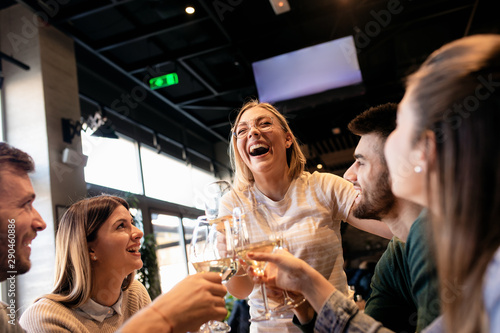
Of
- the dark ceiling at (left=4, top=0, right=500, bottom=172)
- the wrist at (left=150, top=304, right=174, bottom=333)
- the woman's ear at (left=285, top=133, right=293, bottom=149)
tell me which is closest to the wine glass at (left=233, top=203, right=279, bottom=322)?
the wrist at (left=150, top=304, right=174, bottom=333)

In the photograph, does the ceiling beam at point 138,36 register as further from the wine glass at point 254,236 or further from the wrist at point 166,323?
the wrist at point 166,323

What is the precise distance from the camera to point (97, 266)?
1805 mm

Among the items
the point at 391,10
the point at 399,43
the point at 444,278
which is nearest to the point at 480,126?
the point at 444,278

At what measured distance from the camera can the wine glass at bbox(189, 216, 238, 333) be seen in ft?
3.50

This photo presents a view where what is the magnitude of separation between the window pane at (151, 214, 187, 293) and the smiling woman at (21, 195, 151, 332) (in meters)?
5.64

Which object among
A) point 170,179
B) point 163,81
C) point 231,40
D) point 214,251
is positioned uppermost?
point 231,40

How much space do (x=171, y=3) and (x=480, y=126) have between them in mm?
5248

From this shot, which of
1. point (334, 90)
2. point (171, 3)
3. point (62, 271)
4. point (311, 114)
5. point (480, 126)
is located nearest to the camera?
point (480, 126)

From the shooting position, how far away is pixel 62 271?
172 cm

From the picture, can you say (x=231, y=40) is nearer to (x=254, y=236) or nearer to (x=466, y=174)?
(x=254, y=236)

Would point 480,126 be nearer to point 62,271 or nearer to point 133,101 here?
point 62,271

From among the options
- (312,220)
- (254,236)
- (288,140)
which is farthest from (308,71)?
(254,236)

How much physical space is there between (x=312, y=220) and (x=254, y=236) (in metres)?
0.66

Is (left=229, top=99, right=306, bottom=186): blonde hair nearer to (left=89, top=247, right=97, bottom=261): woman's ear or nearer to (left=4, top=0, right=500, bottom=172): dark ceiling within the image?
(left=89, top=247, right=97, bottom=261): woman's ear
